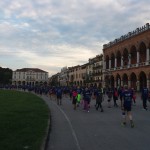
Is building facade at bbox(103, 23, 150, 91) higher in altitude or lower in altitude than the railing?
lower

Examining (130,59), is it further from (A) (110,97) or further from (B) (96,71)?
A: (B) (96,71)

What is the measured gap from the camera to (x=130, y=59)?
63375 millimetres

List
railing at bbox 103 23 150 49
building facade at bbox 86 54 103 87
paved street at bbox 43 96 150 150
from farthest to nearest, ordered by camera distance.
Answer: building facade at bbox 86 54 103 87 < railing at bbox 103 23 150 49 < paved street at bbox 43 96 150 150

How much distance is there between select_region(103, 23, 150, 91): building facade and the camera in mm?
56906

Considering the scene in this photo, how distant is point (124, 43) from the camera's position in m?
65.9

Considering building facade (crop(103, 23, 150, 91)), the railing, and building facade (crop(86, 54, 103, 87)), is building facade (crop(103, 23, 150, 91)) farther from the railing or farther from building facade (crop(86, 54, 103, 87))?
Result: building facade (crop(86, 54, 103, 87))

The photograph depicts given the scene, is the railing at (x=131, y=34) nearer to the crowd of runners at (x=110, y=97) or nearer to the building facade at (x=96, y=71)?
the crowd of runners at (x=110, y=97)

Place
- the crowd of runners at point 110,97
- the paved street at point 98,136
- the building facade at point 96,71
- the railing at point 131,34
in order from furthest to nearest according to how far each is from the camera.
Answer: the building facade at point 96,71 → the railing at point 131,34 → the crowd of runners at point 110,97 → the paved street at point 98,136

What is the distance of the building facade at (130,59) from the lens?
5691 cm

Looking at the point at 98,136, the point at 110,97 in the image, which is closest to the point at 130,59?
the point at 110,97

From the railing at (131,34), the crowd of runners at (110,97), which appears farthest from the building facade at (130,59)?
the crowd of runners at (110,97)

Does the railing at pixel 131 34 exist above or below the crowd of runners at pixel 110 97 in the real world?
above

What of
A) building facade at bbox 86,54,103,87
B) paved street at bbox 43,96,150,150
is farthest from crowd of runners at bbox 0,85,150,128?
building facade at bbox 86,54,103,87

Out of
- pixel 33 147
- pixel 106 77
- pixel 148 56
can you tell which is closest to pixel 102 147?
pixel 33 147
